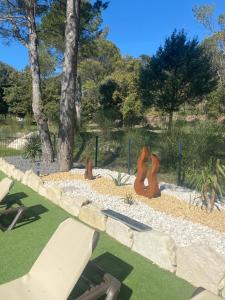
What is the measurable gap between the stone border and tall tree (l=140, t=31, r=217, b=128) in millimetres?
16438

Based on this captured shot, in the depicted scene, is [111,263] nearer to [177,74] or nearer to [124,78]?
[177,74]

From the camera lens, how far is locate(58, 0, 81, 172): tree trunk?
33.8 ft

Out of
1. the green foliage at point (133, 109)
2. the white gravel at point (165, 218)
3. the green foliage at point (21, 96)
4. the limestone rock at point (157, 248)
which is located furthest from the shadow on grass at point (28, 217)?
the green foliage at point (21, 96)

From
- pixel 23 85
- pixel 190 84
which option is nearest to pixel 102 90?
pixel 23 85

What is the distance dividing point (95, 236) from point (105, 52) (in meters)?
44.9

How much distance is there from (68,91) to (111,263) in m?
6.87

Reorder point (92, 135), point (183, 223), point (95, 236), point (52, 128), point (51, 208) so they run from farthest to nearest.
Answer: point (52, 128) → point (92, 135) → point (51, 208) → point (183, 223) → point (95, 236)

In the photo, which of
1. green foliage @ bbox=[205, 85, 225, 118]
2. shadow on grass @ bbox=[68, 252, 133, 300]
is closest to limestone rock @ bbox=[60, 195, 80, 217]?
shadow on grass @ bbox=[68, 252, 133, 300]

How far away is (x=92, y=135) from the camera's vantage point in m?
15.2

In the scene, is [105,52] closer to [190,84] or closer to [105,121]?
[190,84]

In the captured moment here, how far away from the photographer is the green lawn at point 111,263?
3.95 metres

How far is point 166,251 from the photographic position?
4.42 m

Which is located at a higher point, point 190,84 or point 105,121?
point 190,84

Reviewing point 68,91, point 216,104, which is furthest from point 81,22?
point 216,104
